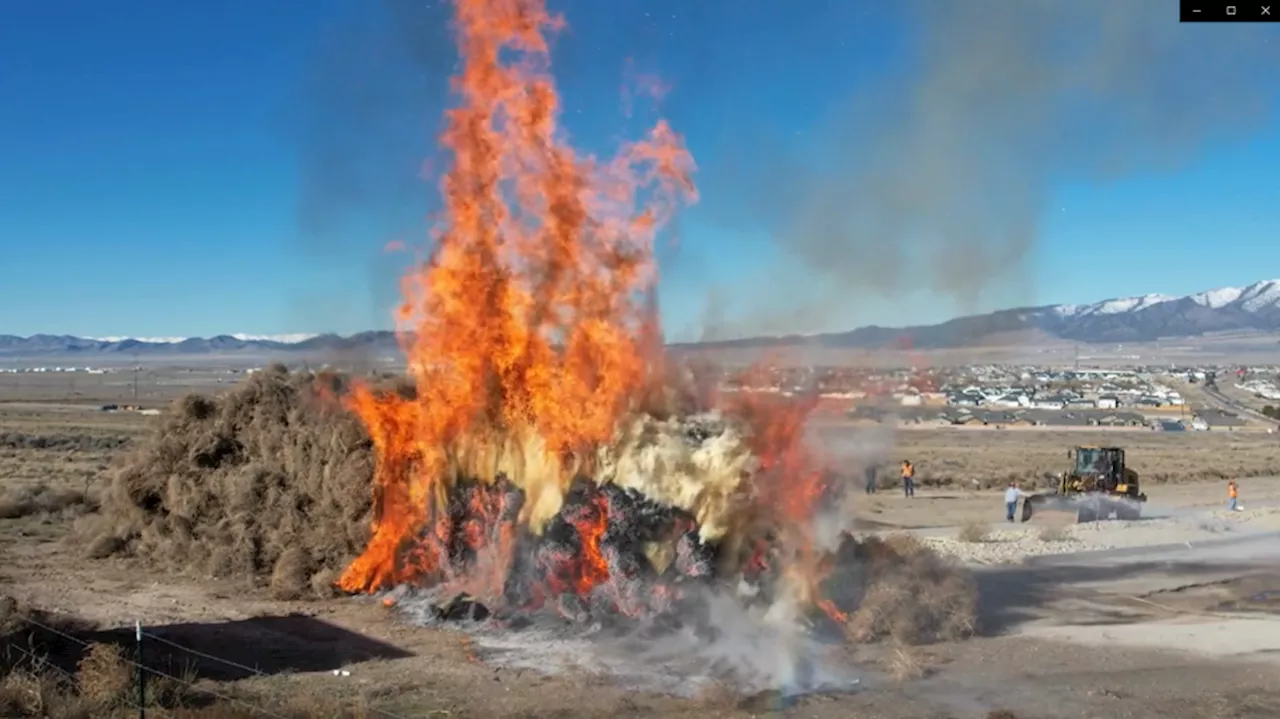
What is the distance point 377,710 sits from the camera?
12.2 m

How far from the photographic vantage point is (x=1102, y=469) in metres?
34.2

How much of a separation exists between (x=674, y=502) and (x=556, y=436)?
7.40 ft

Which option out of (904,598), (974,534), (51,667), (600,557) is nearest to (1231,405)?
(974,534)

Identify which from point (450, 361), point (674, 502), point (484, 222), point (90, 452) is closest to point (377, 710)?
point (674, 502)

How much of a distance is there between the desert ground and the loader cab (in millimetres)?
2983

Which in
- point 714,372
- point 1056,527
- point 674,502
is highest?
point 714,372

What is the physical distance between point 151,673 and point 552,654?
5163 millimetres

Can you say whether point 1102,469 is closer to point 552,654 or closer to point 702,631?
point 702,631

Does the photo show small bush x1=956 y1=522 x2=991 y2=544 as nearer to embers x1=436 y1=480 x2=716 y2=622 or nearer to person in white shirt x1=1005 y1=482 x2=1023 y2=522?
person in white shirt x1=1005 y1=482 x2=1023 y2=522

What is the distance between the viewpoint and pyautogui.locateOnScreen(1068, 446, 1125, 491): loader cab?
33594 mm

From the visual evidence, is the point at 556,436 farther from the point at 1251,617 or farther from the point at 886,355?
the point at 1251,617

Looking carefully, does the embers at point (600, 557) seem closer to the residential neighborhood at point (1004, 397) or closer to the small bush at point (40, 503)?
the residential neighborhood at point (1004, 397)

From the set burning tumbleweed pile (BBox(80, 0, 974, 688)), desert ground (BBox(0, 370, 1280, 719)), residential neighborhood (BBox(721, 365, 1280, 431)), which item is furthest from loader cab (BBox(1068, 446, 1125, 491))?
burning tumbleweed pile (BBox(80, 0, 974, 688))

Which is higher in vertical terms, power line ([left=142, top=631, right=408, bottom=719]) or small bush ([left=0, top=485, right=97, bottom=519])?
small bush ([left=0, top=485, right=97, bottom=519])
